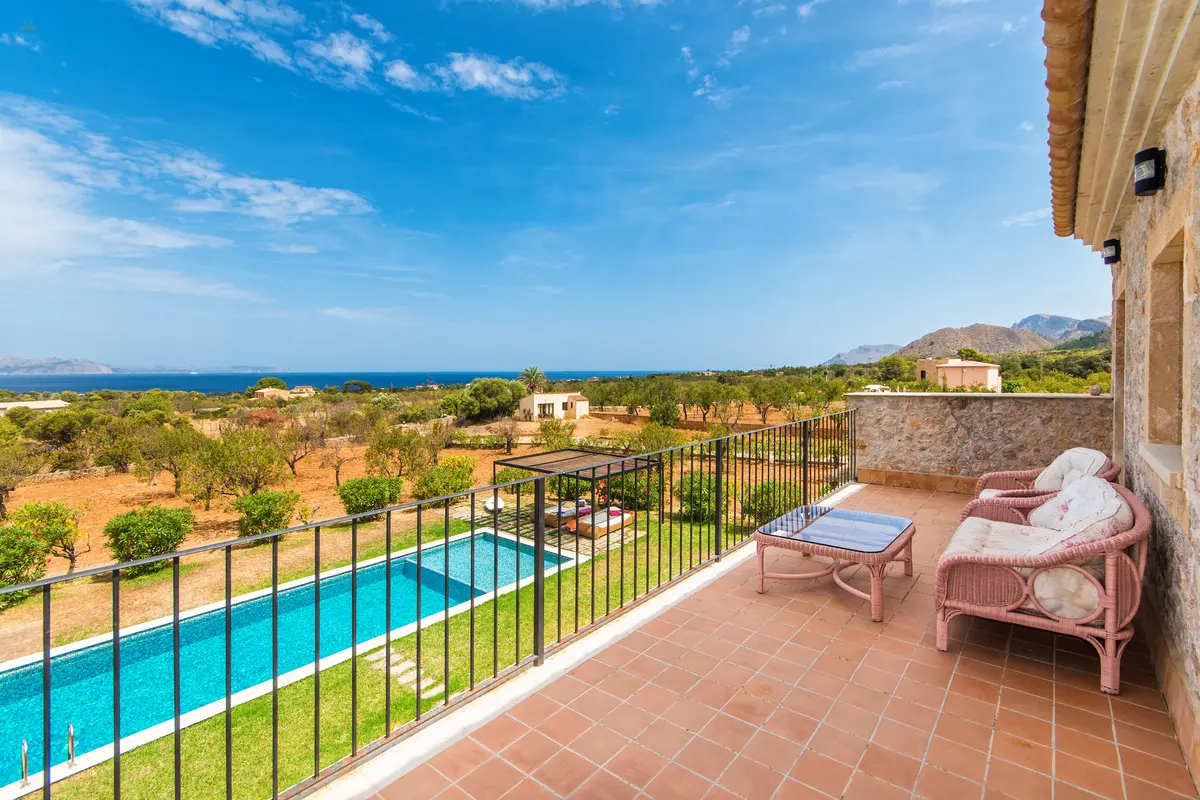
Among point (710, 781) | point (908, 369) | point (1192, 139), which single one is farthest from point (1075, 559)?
point (908, 369)

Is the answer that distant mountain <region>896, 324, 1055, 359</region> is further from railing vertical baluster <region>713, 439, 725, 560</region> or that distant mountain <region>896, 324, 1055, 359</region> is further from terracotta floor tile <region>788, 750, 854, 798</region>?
terracotta floor tile <region>788, 750, 854, 798</region>

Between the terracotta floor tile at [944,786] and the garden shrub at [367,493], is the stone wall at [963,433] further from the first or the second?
the garden shrub at [367,493]

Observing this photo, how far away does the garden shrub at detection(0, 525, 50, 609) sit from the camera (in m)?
8.43

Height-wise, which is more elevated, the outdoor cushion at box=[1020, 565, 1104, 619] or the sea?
the sea

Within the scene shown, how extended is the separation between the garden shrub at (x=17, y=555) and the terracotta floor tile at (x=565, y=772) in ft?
37.0

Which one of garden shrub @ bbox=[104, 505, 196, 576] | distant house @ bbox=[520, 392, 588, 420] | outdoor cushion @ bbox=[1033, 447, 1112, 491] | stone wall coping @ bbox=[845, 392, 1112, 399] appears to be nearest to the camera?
outdoor cushion @ bbox=[1033, 447, 1112, 491]

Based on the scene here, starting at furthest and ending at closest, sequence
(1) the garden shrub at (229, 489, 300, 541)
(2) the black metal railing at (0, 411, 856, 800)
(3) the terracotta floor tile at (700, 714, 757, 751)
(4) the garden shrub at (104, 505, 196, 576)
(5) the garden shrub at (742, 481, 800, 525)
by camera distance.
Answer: (1) the garden shrub at (229, 489, 300, 541), (4) the garden shrub at (104, 505, 196, 576), (5) the garden shrub at (742, 481, 800, 525), (2) the black metal railing at (0, 411, 856, 800), (3) the terracotta floor tile at (700, 714, 757, 751)

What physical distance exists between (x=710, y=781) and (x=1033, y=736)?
126 cm

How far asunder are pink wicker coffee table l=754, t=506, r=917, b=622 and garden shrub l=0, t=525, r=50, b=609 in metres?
11.8

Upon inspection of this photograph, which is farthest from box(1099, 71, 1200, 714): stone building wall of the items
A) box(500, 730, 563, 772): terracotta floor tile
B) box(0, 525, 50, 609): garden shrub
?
box(0, 525, 50, 609): garden shrub

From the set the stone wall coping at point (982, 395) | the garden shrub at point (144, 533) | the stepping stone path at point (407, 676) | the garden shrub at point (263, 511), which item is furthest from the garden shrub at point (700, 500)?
the garden shrub at point (144, 533)

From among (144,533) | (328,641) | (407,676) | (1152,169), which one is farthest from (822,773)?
(144,533)

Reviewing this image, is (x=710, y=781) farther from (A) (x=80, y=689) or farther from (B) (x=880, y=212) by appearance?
(B) (x=880, y=212)

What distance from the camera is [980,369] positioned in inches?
922
